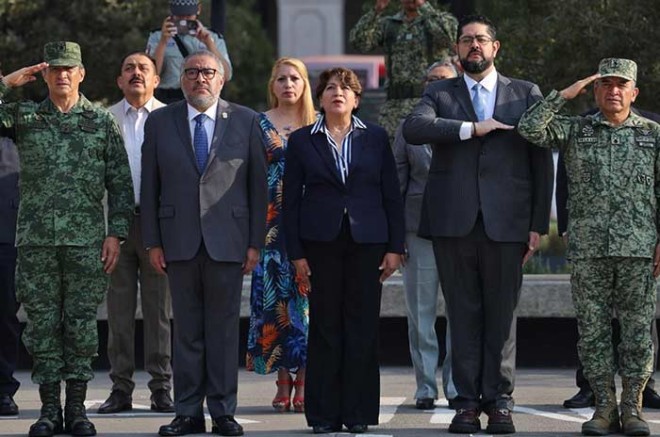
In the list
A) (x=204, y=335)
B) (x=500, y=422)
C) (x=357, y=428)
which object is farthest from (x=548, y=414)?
(x=204, y=335)

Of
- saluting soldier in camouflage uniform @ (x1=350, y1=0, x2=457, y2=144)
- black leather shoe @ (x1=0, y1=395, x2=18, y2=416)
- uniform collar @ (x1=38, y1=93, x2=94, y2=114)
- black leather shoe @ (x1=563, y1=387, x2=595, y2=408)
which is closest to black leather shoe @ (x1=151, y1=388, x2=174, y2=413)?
black leather shoe @ (x1=0, y1=395, x2=18, y2=416)

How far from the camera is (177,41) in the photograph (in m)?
14.5

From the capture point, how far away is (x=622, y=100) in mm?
10320

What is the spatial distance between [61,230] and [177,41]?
4.45 meters

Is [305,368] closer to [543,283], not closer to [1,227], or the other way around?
[1,227]

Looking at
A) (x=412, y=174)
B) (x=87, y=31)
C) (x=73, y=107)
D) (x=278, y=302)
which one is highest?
(x=87, y=31)

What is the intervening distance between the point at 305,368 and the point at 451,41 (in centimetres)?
466

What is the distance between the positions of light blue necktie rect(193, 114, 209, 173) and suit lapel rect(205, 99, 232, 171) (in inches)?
1.9

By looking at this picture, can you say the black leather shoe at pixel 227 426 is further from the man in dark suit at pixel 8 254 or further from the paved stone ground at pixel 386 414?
the man in dark suit at pixel 8 254

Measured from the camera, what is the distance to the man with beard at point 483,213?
10.4 metres

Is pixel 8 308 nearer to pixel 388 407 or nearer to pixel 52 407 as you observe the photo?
pixel 52 407

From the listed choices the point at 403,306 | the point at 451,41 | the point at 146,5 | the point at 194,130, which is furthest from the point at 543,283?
the point at 146,5

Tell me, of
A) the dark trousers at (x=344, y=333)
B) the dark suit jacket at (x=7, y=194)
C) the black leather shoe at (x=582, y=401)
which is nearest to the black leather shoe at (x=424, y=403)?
the black leather shoe at (x=582, y=401)

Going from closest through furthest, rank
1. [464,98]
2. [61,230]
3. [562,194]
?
[61,230]
[464,98]
[562,194]
